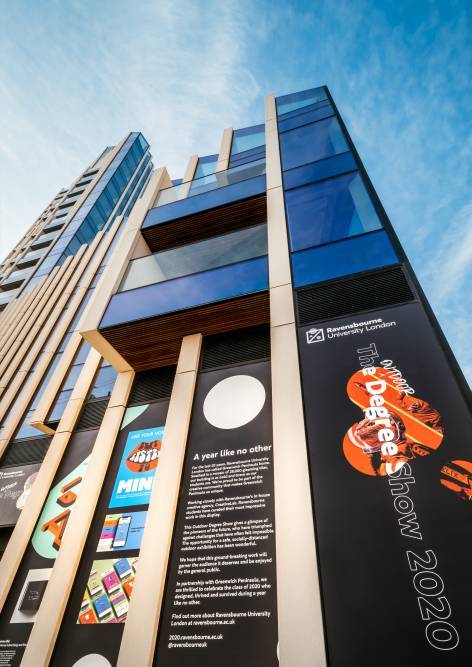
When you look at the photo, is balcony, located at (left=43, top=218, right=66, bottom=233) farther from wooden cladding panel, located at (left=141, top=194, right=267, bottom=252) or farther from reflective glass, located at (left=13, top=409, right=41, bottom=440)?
wooden cladding panel, located at (left=141, top=194, right=267, bottom=252)

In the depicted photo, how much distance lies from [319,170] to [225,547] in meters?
8.86

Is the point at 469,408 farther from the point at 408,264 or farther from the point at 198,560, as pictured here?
the point at 198,560

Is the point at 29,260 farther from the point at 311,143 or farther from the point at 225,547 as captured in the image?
the point at 225,547

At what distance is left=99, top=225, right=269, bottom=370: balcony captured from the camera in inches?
284

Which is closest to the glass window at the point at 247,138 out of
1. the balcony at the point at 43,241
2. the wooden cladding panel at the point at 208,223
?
the wooden cladding panel at the point at 208,223

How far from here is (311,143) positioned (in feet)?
34.1

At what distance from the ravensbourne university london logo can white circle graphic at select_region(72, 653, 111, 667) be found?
18.1 ft

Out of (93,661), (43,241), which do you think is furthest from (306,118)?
(43,241)

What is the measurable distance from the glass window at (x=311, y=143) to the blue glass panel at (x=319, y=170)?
1.12ft

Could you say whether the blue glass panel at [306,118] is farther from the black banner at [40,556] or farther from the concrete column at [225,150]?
the black banner at [40,556]

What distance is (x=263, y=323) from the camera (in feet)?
24.4

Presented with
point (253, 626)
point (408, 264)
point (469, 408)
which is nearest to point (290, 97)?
point (408, 264)

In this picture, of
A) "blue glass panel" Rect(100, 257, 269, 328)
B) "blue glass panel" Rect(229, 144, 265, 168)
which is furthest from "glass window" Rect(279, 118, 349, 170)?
"blue glass panel" Rect(100, 257, 269, 328)

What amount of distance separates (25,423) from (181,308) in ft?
25.4
